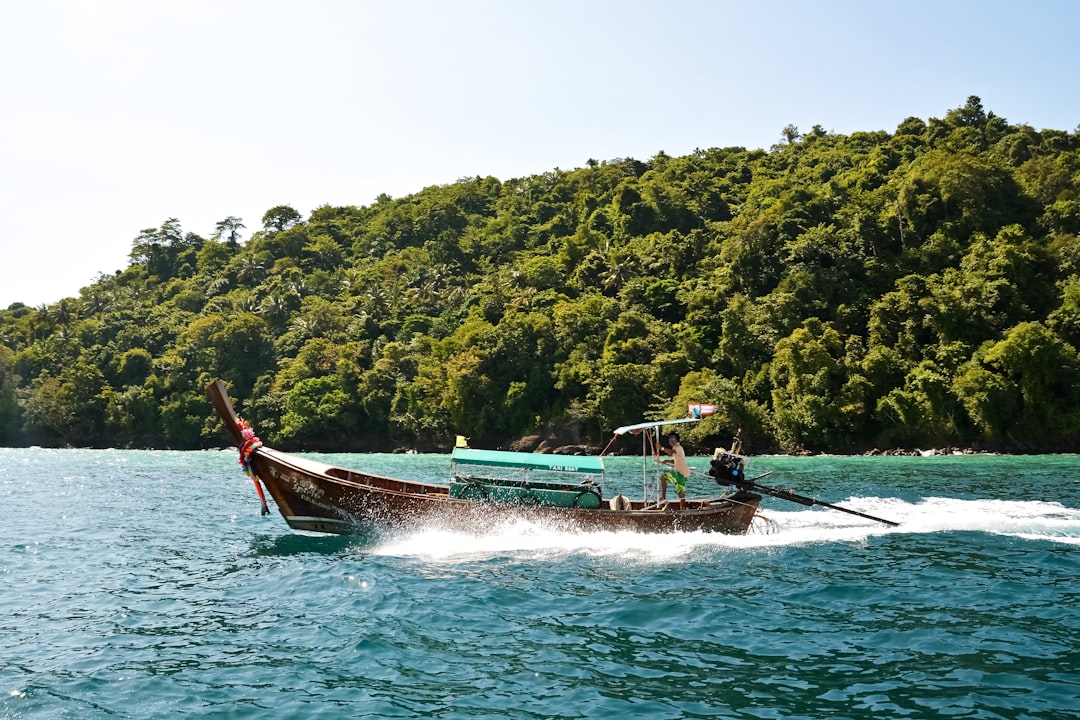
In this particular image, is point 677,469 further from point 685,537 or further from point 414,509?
point 414,509

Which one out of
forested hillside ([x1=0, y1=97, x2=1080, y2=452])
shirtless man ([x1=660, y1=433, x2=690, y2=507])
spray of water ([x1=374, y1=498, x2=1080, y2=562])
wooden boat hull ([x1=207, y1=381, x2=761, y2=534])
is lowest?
spray of water ([x1=374, y1=498, x2=1080, y2=562])

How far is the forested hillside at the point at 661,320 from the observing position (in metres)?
58.4

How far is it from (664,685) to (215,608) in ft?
27.6

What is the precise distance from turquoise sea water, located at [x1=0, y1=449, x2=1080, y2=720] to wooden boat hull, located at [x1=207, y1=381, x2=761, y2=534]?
43cm

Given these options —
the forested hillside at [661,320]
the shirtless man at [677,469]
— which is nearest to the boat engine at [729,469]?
the shirtless man at [677,469]

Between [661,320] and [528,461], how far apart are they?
199 ft

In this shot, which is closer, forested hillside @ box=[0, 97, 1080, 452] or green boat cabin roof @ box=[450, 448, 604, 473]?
green boat cabin roof @ box=[450, 448, 604, 473]

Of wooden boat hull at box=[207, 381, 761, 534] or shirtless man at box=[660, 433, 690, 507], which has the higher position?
shirtless man at box=[660, 433, 690, 507]

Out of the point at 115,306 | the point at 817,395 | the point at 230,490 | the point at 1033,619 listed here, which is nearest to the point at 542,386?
the point at 817,395

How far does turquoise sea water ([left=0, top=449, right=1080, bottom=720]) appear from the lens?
30.7 feet

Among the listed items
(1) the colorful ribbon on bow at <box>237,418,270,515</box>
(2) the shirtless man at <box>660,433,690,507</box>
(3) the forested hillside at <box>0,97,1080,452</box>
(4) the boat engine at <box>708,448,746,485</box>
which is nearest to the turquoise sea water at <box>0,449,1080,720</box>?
(2) the shirtless man at <box>660,433,690,507</box>

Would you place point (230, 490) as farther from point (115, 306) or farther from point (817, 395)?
point (115, 306)

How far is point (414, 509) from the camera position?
19812 millimetres

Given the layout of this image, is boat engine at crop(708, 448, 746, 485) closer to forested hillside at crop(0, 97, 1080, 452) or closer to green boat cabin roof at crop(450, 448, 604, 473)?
green boat cabin roof at crop(450, 448, 604, 473)
